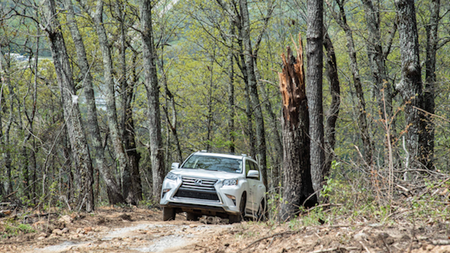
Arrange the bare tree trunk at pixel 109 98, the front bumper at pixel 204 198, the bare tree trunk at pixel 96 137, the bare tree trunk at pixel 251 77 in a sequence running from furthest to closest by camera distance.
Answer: the bare tree trunk at pixel 251 77
the bare tree trunk at pixel 109 98
the bare tree trunk at pixel 96 137
the front bumper at pixel 204 198

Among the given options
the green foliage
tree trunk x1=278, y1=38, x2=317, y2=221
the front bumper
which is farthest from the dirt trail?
tree trunk x1=278, y1=38, x2=317, y2=221

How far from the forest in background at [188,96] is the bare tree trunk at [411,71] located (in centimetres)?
5

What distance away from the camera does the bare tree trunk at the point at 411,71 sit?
916 cm

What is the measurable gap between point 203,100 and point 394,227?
2453cm

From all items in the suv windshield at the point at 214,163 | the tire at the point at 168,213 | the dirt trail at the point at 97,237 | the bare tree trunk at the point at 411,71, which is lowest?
the tire at the point at 168,213

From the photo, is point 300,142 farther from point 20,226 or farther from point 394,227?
point 20,226

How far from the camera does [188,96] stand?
2873cm

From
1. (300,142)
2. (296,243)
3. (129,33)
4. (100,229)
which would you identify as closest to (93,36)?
(129,33)

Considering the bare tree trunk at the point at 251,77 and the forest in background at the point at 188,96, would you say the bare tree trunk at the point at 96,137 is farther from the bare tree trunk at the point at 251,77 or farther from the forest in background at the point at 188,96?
the bare tree trunk at the point at 251,77

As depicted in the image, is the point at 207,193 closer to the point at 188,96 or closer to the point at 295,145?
the point at 295,145

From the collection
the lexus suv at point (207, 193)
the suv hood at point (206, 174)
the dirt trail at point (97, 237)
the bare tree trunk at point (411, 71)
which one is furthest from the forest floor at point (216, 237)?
the bare tree trunk at point (411, 71)

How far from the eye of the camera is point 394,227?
3.97 metres

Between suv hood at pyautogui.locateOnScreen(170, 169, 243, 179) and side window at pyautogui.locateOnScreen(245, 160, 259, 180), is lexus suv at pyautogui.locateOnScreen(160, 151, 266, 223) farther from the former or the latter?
side window at pyautogui.locateOnScreen(245, 160, 259, 180)

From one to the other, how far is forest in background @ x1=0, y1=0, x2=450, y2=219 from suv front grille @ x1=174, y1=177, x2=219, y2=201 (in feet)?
4.87
